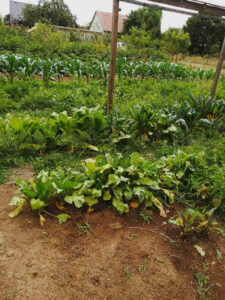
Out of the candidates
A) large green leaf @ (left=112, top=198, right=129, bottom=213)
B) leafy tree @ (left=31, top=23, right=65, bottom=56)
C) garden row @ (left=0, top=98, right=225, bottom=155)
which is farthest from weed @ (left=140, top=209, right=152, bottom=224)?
leafy tree @ (left=31, top=23, right=65, bottom=56)

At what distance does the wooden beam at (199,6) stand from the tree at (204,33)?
2736 cm

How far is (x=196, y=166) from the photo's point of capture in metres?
2.94

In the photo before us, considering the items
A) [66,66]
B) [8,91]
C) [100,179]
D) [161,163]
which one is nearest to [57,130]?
[100,179]

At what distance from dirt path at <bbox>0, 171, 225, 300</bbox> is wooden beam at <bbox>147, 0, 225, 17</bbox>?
3736 mm

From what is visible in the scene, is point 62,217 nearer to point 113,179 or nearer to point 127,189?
point 113,179

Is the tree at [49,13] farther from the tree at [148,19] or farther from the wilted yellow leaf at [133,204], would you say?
the wilted yellow leaf at [133,204]

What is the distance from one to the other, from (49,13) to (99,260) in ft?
117

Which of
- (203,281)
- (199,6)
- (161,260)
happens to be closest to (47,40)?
(199,6)

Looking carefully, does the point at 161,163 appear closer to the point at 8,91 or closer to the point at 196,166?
the point at 196,166

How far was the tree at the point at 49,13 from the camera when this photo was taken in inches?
1095

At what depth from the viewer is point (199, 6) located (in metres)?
3.87

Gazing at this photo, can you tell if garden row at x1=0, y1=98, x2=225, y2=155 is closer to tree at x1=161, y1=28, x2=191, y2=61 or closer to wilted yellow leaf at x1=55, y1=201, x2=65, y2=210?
wilted yellow leaf at x1=55, y1=201, x2=65, y2=210

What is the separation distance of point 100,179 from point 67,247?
2.71ft

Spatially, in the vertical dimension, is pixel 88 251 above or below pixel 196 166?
below
